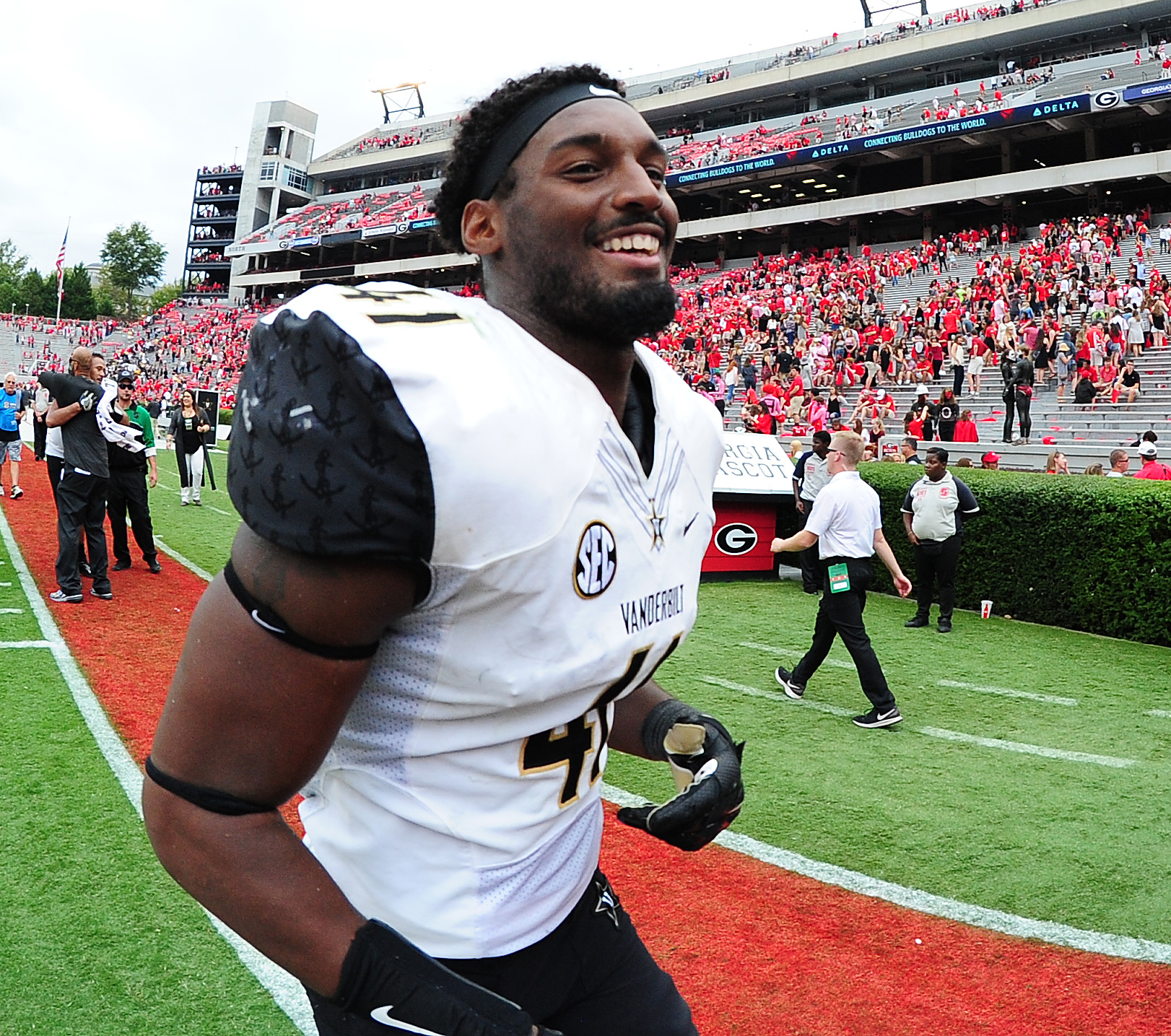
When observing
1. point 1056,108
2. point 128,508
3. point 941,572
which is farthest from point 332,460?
point 1056,108

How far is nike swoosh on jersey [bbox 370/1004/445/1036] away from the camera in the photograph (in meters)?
1.05

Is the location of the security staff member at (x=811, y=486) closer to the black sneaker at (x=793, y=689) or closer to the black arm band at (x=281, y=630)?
the black sneaker at (x=793, y=689)

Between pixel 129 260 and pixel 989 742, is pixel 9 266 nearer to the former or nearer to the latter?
pixel 129 260

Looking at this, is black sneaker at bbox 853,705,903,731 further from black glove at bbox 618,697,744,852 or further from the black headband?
the black headband

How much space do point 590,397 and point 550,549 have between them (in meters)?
0.26

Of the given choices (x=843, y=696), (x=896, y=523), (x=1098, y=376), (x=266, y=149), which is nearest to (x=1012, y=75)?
(x=1098, y=376)

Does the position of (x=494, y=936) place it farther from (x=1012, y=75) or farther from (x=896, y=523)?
(x=1012, y=75)

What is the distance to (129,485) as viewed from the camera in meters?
9.81

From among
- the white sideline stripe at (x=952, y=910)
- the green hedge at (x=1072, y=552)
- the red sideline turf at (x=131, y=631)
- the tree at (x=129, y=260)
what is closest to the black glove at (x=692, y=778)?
the white sideline stripe at (x=952, y=910)

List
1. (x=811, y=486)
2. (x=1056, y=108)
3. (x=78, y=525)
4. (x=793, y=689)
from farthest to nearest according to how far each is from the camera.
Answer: (x=1056, y=108)
(x=811, y=486)
(x=78, y=525)
(x=793, y=689)

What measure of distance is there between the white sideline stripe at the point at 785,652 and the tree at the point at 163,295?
108 metres

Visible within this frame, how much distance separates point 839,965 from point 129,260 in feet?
361

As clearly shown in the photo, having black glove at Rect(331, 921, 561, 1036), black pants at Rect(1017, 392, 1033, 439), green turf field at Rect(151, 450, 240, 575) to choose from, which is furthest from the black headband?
black pants at Rect(1017, 392, 1033, 439)

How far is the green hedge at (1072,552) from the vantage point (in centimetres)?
936
